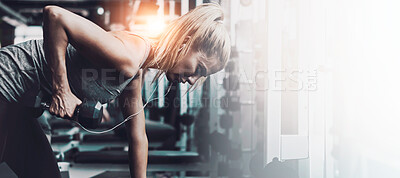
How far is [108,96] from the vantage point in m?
1.15

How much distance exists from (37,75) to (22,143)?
0.26m

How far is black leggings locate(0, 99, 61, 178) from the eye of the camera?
113 centimetres

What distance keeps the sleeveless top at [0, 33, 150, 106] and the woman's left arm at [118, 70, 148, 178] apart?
0.08m

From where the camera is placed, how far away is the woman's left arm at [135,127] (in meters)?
1.18

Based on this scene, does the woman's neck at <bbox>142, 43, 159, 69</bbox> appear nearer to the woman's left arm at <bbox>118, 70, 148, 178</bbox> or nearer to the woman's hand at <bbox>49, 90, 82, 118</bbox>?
the woman's left arm at <bbox>118, 70, 148, 178</bbox>

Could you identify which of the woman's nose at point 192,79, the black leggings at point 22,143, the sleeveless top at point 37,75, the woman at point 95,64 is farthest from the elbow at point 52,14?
the woman's nose at point 192,79

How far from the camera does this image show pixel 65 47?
1.01m

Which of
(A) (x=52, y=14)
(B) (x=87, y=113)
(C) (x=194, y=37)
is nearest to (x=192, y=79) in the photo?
(C) (x=194, y=37)

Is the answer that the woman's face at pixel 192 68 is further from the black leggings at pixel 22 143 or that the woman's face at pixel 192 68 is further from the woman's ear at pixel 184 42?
the black leggings at pixel 22 143

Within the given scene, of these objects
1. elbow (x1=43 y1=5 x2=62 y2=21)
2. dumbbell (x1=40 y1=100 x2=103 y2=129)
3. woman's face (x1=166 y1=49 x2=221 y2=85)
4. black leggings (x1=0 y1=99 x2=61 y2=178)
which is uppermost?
elbow (x1=43 y1=5 x2=62 y2=21)

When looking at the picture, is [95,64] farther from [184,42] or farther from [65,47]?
[184,42]

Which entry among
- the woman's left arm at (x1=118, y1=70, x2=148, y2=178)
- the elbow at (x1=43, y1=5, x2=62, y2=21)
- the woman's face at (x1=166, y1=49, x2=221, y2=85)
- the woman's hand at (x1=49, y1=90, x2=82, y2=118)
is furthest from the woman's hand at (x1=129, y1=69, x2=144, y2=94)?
the elbow at (x1=43, y1=5, x2=62, y2=21)

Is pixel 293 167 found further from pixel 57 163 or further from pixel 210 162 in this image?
pixel 57 163

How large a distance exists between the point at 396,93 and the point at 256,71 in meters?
0.63
